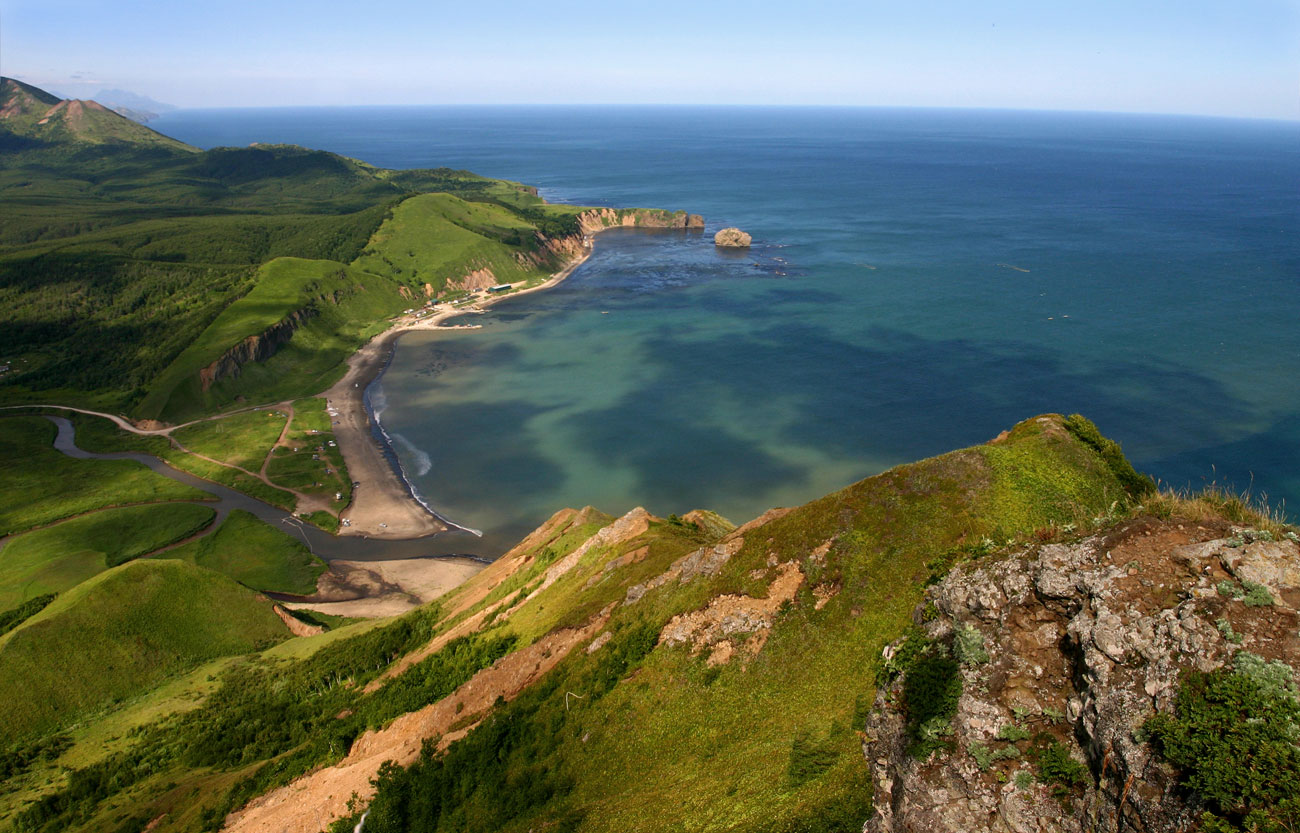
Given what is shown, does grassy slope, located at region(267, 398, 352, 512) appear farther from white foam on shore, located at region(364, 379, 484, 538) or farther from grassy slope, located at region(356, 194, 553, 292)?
grassy slope, located at region(356, 194, 553, 292)

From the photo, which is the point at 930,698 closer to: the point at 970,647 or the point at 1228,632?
the point at 970,647

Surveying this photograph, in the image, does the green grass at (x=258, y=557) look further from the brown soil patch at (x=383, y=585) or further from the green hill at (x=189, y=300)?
the green hill at (x=189, y=300)

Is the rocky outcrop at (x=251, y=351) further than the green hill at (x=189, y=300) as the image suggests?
No

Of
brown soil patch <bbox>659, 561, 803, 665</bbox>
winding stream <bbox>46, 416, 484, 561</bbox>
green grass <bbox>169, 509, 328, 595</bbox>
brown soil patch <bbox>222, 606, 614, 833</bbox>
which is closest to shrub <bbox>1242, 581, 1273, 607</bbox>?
brown soil patch <bbox>659, 561, 803, 665</bbox>

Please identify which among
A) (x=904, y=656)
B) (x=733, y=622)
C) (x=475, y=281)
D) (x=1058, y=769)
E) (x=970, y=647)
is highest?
(x=970, y=647)

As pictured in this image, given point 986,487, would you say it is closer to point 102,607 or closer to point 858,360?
point 102,607

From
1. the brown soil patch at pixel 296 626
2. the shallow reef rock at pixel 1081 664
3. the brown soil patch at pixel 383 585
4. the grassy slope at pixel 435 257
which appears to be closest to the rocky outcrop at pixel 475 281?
the grassy slope at pixel 435 257

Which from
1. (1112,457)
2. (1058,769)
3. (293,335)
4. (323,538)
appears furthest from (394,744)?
(293,335)
